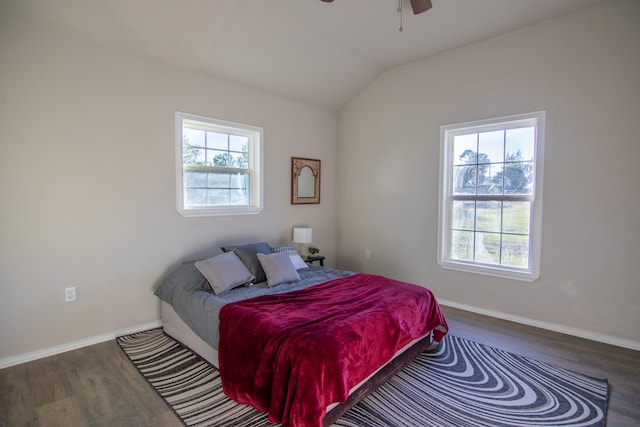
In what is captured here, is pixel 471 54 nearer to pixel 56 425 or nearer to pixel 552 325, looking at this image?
pixel 552 325

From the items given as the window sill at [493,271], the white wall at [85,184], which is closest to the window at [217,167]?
the white wall at [85,184]

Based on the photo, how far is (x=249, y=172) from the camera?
4.07 m

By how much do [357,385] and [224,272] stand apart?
147 cm

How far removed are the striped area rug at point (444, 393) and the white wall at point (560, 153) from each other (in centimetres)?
93

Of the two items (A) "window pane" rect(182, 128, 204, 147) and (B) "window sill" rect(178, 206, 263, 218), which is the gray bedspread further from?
(A) "window pane" rect(182, 128, 204, 147)

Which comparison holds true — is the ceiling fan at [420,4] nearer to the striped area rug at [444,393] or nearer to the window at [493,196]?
the window at [493,196]

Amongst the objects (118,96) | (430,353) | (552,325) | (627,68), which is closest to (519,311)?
(552,325)

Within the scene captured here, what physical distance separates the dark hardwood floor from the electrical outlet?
435mm

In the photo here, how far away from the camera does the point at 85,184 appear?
284 cm

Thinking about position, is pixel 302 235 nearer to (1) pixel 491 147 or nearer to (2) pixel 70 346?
(1) pixel 491 147

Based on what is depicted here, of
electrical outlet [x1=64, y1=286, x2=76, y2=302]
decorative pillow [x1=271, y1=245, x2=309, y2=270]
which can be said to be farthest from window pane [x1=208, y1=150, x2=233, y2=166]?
electrical outlet [x1=64, y1=286, x2=76, y2=302]

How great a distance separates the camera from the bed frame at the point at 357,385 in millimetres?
1991

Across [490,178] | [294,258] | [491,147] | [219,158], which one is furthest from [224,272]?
[491,147]

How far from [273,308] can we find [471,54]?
3372mm
